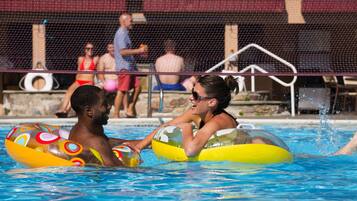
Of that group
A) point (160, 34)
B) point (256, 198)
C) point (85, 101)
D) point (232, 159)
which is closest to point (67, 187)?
point (85, 101)

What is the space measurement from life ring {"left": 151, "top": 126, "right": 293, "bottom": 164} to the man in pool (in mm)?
785

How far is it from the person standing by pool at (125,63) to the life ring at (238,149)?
5.65 m

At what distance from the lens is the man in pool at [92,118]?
6.35m

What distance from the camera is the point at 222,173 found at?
6.55 m

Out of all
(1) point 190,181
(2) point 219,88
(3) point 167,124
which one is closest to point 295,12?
(3) point 167,124

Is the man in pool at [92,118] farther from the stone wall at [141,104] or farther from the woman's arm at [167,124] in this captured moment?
the stone wall at [141,104]

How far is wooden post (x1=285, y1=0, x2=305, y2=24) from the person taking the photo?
17875mm

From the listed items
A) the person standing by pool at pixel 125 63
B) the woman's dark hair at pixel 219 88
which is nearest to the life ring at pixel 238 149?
the woman's dark hair at pixel 219 88

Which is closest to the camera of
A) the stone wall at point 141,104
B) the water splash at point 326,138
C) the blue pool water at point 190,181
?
the blue pool water at point 190,181

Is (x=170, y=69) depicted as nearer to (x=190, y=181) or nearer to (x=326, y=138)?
(x=326, y=138)

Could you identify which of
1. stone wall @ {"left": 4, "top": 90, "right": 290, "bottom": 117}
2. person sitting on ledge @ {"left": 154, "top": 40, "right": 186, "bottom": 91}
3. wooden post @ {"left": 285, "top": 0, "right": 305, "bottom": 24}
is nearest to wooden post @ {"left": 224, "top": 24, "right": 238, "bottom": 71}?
wooden post @ {"left": 285, "top": 0, "right": 305, "bottom": 24}

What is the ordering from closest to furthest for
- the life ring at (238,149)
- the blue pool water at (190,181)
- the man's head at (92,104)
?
the blue pool water at (190,181)
the man's head at (92,104)
the life ring at (238,149)

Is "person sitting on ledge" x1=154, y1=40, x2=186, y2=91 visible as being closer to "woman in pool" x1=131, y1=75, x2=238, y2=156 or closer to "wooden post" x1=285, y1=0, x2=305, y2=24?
"wooden post" x1=285, y1=0, x2=305, y2=24

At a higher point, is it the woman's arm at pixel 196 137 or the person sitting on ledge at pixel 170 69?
the person sitting on ledge at pixel 170 69
